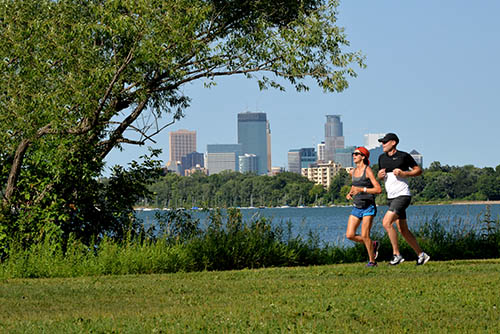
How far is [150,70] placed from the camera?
1478 cm

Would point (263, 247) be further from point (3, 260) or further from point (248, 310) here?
point (248, 310)

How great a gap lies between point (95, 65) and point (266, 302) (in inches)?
273

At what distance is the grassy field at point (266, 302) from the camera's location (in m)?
6.79

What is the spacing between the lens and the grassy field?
22.3 ft

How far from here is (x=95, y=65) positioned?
44.7ft

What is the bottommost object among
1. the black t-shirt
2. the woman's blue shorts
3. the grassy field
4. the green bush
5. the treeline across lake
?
the grassy field

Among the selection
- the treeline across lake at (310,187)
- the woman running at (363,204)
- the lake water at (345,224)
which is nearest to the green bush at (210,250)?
the lake water at (345,224)

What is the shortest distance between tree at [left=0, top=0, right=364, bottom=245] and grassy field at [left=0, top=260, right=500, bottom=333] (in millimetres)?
3280

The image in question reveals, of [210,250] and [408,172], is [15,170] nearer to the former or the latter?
[210,250]

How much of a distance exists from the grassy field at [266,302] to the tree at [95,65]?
10.8 ft

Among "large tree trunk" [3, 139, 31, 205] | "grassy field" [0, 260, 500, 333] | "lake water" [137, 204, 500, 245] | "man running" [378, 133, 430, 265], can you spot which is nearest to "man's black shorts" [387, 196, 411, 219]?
"man running" [378, 133, 430, 265]

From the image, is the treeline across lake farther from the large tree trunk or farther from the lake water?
the large tree trunk

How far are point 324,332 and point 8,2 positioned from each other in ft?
33.8

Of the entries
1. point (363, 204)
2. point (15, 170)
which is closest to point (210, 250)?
point (363, 204)
